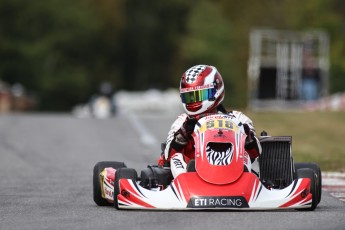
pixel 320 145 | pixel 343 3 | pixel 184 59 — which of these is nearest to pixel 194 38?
pixel 184 59

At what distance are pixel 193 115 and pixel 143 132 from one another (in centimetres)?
1692

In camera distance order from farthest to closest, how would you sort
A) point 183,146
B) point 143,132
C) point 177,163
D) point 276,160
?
point 143,132, point 276,160, point 183,146, point 177,163

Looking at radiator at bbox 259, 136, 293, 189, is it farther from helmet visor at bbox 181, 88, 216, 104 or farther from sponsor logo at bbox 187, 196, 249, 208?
sponsor logo at bbox 187, 196, 249, 208

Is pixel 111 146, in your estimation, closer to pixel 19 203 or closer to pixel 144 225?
pixel 19 203

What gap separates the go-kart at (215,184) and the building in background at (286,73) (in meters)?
34.4

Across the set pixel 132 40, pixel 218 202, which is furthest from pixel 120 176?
pixel 132 40

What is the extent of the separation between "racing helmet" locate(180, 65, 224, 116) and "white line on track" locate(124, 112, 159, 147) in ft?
42.4

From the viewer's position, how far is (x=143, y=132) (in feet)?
97.7

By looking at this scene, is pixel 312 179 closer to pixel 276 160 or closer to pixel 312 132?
pixel 276 160

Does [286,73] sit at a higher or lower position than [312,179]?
lower

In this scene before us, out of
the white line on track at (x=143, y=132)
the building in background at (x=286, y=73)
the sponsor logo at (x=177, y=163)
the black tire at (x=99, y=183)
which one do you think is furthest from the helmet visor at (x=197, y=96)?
the building in background at (x=286, y=73)

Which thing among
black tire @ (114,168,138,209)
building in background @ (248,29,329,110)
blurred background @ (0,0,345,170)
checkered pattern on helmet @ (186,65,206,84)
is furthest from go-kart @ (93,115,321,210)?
blurred background @ (0,0,345,170)

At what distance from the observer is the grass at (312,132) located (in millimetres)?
21531

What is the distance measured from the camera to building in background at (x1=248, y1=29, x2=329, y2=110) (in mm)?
47719
